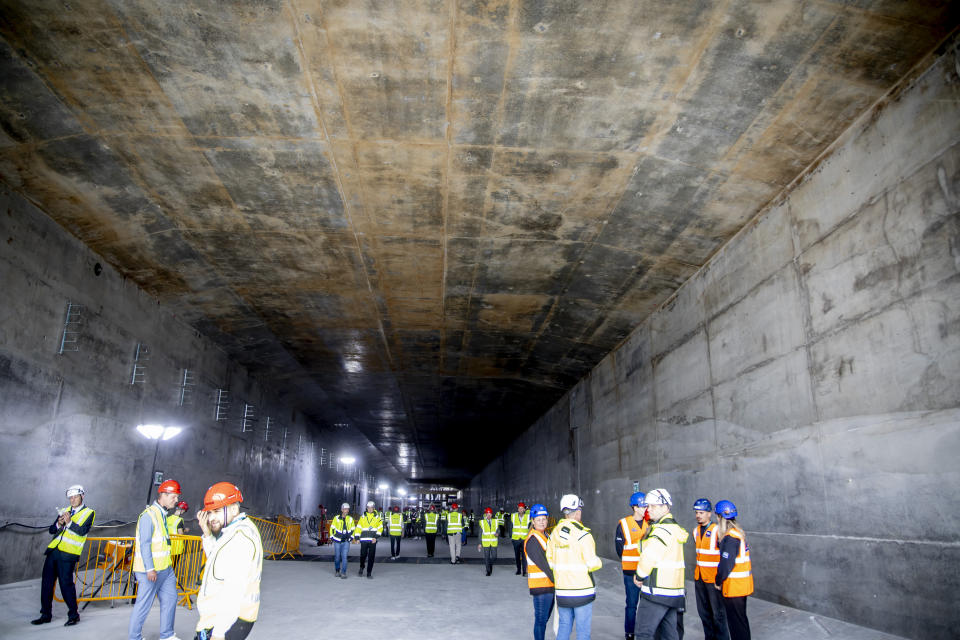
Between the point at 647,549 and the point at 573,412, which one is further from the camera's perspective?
the point at 573,412

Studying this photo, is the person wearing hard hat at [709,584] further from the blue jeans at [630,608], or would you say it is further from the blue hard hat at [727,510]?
the blue jeans at [630,608]

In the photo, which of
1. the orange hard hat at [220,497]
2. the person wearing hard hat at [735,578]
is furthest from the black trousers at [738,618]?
the orange hard hat at [220,497]

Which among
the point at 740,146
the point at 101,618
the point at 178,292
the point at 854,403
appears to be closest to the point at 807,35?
the point at 740,146

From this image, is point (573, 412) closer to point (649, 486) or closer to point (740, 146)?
point (649, 486)

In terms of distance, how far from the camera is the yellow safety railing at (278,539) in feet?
66.6

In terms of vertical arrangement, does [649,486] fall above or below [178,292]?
below

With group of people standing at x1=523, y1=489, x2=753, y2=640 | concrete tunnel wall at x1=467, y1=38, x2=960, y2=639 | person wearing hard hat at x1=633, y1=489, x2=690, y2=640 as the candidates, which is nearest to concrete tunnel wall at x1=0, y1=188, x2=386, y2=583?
group of people standing at x1=523, y1=489, x2=753, y2=640

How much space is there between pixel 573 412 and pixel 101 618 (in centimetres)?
1638

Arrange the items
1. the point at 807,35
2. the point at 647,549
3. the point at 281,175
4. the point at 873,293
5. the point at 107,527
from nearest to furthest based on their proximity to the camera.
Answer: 1. the point at 647,549
2. the point at 807,35
3. the point at 873,293
4. the point at 281,175
5. the point at 107,527

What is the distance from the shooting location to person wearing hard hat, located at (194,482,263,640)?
3.94 m

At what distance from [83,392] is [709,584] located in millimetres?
11379

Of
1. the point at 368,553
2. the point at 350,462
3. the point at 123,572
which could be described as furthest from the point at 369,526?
the point at 350,462

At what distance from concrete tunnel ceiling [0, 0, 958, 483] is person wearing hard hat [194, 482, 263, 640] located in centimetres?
522

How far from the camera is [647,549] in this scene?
19.1 feet
